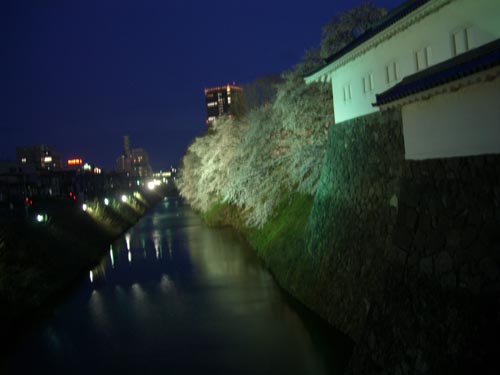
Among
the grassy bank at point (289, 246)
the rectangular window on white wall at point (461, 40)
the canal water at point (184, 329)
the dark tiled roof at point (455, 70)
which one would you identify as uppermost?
the rectangular window on white wall at point (461, 40)

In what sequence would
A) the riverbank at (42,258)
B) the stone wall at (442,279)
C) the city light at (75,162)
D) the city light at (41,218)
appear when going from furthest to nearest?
the city light at (75,162), the city light at (41,218), the riverbank at (42,258), the stone wall at (442,279)

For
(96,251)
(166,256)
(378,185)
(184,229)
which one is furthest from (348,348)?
(184,229)

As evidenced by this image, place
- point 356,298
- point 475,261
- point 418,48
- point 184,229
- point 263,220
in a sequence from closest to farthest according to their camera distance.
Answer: point 475,261 < point 418,48 < point 356,298 < point 263,220 < point 184,229

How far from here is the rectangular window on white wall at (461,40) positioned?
8.90 meters

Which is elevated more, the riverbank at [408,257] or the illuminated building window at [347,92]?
the illuminated building window at [347,92]

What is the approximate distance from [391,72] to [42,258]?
691 inches

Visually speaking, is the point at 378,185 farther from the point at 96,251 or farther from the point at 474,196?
the point at 96,251

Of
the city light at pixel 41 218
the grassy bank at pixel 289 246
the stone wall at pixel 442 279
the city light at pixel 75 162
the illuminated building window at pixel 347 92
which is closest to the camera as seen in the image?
the stone wall at pixel 442 279

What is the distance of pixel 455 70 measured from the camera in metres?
6.87

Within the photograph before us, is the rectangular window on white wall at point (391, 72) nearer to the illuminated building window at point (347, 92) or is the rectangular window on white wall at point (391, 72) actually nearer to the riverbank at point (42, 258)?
the illuminated building window at point (347, 92)

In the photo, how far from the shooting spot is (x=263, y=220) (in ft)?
76.8

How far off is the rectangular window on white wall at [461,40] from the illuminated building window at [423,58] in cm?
92

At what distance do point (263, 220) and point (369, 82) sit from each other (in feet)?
37.9

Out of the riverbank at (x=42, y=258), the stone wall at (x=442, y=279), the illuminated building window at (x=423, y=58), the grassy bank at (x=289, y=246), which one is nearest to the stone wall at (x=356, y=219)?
the grassy bank at (x=289, y=246)
